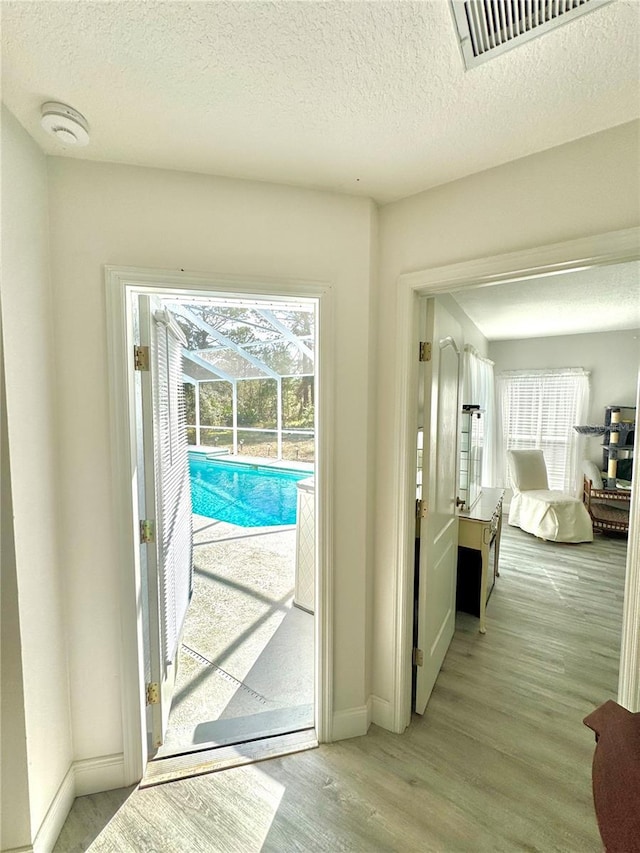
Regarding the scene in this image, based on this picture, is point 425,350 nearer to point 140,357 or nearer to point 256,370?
point 140,357

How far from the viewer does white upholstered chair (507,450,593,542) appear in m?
4.09

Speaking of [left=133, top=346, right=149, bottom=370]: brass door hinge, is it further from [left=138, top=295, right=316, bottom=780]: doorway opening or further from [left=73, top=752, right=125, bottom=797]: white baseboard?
[left=73, top=752, right=125, bottom=797]: white baseboard

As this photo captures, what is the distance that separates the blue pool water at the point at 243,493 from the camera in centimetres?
592

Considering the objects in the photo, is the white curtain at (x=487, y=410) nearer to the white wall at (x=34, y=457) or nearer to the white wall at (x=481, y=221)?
the white wall at (x=481, y=221)

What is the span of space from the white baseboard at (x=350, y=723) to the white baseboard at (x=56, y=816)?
1085 millimetres

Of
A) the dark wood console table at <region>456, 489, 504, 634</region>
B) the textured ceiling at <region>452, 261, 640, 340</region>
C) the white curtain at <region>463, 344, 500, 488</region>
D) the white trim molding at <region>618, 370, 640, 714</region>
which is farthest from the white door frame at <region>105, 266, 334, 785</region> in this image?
the white curtain at <region>463, 344, 500, 488</region>

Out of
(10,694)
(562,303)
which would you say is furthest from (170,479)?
(562,303)

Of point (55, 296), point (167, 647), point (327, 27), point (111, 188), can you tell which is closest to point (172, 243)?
point (111, 188)

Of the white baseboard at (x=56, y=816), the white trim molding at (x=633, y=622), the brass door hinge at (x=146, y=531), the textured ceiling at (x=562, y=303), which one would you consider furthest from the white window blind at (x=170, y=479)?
the textured ceiling at (x=562, y=303)

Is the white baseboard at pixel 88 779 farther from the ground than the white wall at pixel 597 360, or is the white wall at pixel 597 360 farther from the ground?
the white wall at pixel 597 360

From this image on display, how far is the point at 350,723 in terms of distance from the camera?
167cm

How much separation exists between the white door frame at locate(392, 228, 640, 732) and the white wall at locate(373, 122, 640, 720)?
37 mm

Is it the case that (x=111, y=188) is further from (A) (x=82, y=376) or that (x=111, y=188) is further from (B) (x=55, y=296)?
(A) (x=82, y=376)

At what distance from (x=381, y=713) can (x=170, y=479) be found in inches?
64.9
